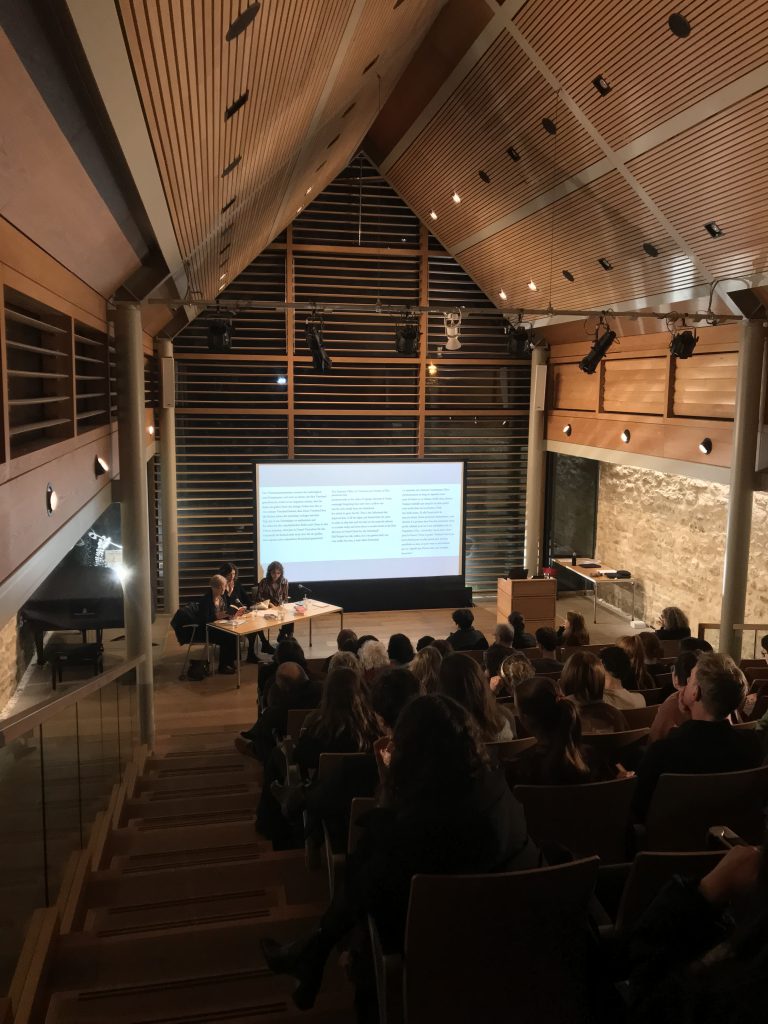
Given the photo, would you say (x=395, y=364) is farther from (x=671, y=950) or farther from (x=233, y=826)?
(x=671, y=950)

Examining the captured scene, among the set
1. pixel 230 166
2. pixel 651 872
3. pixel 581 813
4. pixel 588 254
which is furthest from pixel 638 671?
pixel 588 254

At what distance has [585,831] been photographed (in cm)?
277

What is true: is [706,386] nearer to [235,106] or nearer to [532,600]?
[532,600]

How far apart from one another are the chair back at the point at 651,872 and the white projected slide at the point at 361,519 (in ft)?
28.6

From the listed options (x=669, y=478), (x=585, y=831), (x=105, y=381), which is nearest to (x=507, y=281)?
(x=669, y=478)

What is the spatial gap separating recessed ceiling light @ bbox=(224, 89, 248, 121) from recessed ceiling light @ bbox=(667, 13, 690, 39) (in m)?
2.87

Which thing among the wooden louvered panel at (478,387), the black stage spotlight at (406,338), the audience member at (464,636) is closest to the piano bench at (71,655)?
the audience member at (464,636)

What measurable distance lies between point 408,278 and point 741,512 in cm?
600

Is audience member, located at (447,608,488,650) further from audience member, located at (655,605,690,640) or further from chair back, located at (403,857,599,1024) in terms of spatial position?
chair back, located at (403,857,599,1024)

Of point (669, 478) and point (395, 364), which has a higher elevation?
point (395, 364)

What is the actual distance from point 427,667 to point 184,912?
1950 mm

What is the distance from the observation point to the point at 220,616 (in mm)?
8336

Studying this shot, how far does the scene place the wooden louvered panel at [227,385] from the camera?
10812 mm

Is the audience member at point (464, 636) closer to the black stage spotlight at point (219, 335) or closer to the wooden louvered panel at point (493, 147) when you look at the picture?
the black stage spotlight at point (219, 335)
